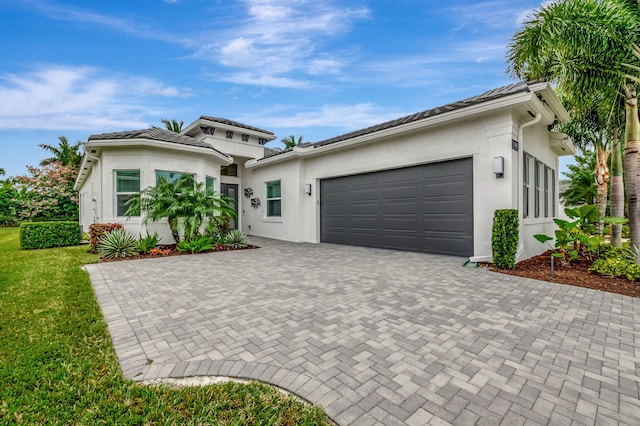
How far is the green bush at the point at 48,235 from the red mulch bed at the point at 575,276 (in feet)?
41.9

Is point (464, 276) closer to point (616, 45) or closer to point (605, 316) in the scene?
point (605, 316)

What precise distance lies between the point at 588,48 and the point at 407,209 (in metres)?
5.06

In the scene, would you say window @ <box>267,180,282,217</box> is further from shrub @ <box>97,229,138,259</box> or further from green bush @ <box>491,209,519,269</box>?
green bush @ <box>491,209,519,269</box>

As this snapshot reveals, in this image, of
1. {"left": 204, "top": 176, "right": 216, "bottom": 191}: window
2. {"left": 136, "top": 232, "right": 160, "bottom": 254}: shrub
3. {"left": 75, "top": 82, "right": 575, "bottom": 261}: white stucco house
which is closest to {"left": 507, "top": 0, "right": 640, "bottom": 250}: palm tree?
{"left": 75, "top": 82, "right": 575, "bottom": 261}: white stucco house

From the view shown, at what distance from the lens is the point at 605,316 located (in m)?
3.48

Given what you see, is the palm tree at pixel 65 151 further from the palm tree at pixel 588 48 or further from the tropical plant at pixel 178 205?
the palm tree at pixel 588 48

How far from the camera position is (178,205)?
8406 mm

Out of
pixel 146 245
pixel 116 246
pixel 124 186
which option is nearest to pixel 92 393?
pixel 116 246

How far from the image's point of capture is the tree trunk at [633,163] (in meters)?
6.48

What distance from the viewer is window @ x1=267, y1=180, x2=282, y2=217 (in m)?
12.4

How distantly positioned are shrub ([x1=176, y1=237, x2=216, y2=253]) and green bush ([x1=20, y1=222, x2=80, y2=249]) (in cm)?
460

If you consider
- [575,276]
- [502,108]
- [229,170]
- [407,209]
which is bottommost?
[575,276]

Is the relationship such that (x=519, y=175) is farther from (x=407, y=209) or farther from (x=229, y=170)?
(x=229, y=170)

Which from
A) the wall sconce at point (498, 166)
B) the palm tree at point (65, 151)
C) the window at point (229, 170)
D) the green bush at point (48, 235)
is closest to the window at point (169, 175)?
the green bush at point (48, 235)
